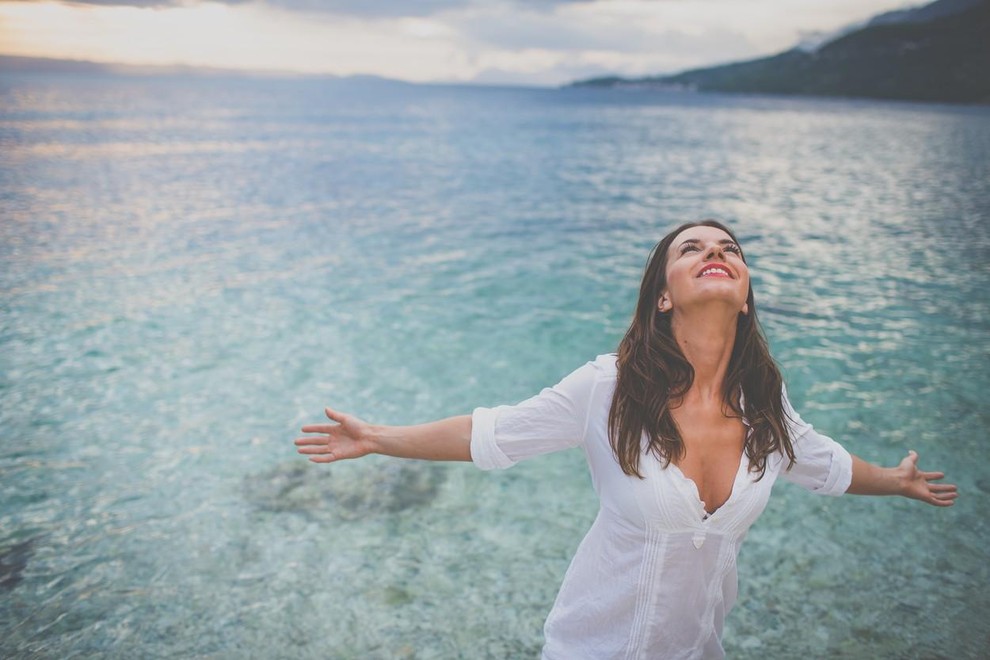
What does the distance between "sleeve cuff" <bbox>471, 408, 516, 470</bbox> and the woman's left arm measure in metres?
1.66

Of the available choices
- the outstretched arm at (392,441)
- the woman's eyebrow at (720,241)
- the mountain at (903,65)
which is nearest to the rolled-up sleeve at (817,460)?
the woman's eyebrow at (720,241)

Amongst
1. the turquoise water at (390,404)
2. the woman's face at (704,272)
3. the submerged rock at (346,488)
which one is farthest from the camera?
the submerged rock at (346,488)

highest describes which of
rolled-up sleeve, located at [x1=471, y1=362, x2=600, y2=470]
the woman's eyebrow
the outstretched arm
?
the woman's eyebrow

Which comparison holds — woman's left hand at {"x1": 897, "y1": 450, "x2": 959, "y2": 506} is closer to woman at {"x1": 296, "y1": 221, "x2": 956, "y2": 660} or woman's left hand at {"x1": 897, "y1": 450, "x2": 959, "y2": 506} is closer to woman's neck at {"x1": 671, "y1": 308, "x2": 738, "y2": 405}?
woman at {"x1": 296, "y1": 221, "x2": 956, "y2": 660}

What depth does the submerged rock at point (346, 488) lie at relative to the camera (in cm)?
663

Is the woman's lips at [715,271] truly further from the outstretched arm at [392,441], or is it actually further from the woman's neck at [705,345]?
the outstretched arm at [392,441]

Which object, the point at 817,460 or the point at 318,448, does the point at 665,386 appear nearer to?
the point at 817,460

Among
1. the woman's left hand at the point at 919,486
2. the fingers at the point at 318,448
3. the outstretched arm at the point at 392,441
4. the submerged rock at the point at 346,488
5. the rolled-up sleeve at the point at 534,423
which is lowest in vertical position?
the submerged rock at the point at 346,488

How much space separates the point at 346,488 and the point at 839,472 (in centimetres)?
559

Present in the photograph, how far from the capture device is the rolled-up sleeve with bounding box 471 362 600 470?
2.45 metres

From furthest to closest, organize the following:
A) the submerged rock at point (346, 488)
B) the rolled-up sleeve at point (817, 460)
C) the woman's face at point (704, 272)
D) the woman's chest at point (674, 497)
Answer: the submerged rock at point (346, 488) → the rolled-up sleeve at point (817, 460) → the woman's face at point (704, 272) → the woman's chest at point (674, 497)

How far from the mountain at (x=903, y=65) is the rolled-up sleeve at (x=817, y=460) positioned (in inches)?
6224

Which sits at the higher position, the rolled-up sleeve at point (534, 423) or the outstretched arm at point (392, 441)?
the rolled-up sleeve at point (534, 423)

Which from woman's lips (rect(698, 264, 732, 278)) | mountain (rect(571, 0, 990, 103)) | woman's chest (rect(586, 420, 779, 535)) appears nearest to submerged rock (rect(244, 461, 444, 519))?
woman's chest (rect(586, 420, 779, 535))
